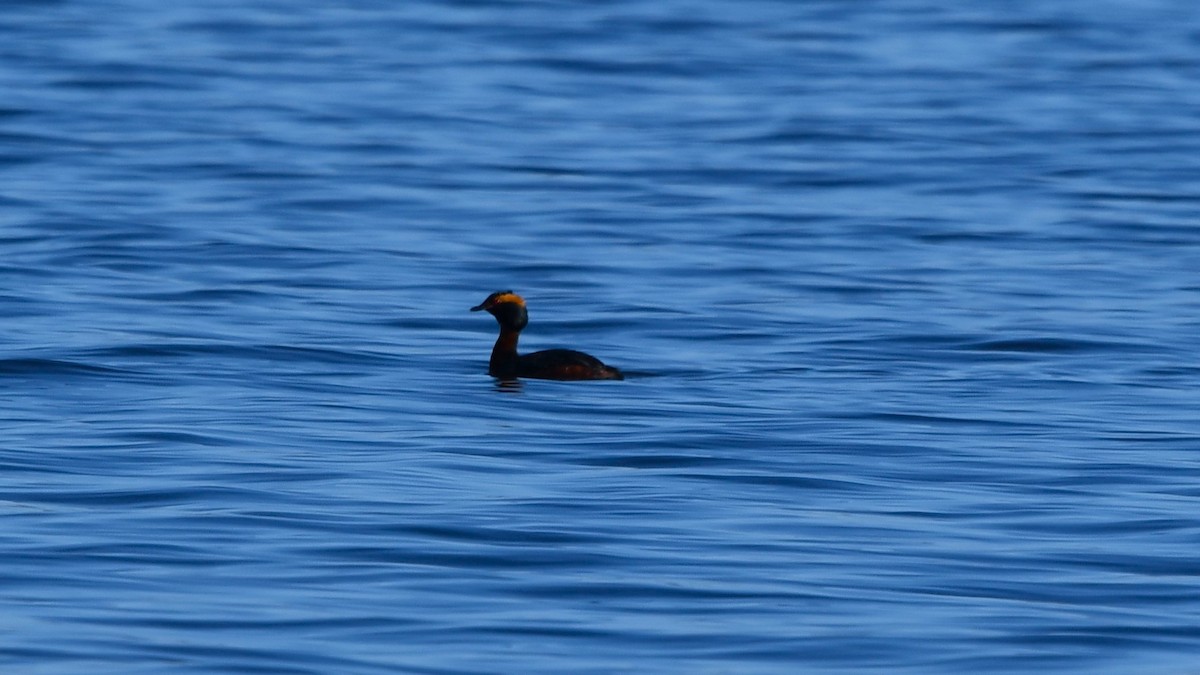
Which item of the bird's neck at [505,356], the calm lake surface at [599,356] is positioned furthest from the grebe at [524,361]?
the calm lake surface at [599,356]

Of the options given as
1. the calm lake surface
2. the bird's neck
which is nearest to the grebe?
the bird's neck

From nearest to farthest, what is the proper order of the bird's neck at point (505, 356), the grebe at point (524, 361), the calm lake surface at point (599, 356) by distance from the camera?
1. the calm lake surface at point (599, 356)
2. the grebe at point (524, 361)
3. the bird's neck at point (505, 356)

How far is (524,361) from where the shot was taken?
1430cm

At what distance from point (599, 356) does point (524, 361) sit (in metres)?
1.35

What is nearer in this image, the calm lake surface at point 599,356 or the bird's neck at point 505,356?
the calm lake surface at point 599,356

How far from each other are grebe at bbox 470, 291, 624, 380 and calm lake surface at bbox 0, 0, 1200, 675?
0.49 ft

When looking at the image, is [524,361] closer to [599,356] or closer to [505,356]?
[505,356]

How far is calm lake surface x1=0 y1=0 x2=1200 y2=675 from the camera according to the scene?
815 cm

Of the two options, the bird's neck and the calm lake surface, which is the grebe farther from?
the calm lake surface

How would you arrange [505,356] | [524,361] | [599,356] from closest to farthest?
[524,361], [505,356], [599,356]

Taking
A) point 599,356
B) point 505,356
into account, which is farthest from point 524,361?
point 599,356

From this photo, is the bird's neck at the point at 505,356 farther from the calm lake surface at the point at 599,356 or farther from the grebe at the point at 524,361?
the calm lake surface at the point at 599,356

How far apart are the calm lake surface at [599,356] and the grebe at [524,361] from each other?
0.15 m

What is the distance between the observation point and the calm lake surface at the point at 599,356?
8.15 metres
